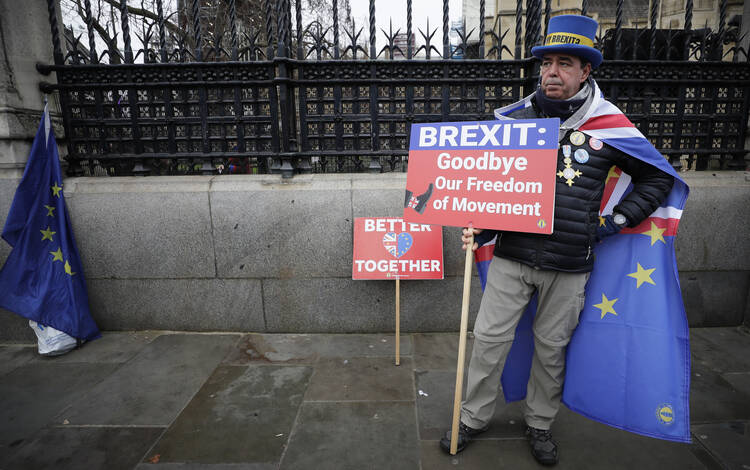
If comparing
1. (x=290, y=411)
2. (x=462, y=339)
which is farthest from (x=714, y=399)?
(x=290, y=411)

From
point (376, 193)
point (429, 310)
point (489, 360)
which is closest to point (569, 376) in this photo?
point (489, 360)

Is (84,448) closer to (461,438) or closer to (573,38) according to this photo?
(461,438)

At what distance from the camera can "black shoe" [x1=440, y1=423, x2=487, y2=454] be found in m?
2.83

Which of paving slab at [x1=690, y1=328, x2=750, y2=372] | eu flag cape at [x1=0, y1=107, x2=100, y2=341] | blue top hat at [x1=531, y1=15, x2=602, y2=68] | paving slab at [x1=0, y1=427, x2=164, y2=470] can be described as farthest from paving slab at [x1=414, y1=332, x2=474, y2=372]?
eu flag cape at [x1=0, y1=107, x2=100, y2=341]

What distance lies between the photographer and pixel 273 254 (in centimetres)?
450

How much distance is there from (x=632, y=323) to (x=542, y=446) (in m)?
0.95

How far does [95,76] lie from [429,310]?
425cm

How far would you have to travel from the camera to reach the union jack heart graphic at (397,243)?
4.11 m

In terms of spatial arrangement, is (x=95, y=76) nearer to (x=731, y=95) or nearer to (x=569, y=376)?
(x=569, y=376)

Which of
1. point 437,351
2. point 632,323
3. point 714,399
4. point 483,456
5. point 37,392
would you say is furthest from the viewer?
point 437,351

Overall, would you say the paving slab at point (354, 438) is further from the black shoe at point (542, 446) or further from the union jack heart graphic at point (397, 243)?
the union jack heart graphic at point (397, 243)

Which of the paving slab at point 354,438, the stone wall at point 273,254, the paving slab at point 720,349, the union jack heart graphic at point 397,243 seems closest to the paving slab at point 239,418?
the paving slab at point 354,438

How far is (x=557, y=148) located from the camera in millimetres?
2461

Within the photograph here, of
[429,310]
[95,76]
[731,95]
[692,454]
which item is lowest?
[692,454]
